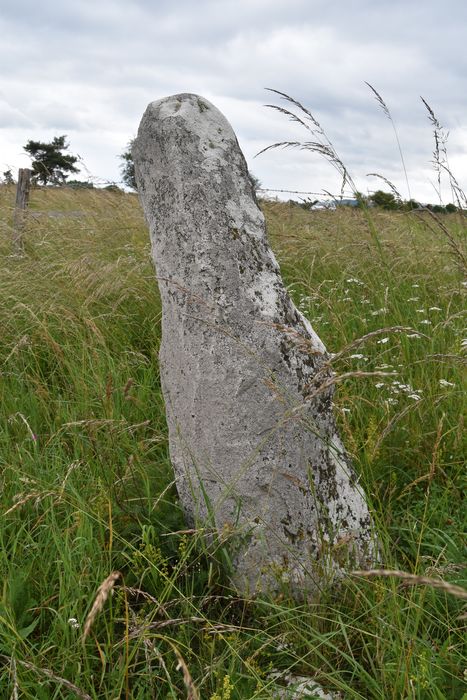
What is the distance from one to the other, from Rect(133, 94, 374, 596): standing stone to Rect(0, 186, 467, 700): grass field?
133 mm

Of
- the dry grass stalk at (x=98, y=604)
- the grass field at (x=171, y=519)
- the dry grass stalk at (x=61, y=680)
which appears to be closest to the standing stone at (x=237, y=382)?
the grass field at (x=171, y=519)

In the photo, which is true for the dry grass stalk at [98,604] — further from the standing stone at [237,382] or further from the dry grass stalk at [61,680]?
the standing stone at [237,382]

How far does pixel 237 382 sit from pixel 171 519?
637mm

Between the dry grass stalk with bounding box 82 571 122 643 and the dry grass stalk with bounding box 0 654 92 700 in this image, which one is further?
the dry grass stalk with bounding box 0 654 92 700

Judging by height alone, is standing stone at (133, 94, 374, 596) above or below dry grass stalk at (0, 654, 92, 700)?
above

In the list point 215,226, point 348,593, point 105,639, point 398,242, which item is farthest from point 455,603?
point 398,242

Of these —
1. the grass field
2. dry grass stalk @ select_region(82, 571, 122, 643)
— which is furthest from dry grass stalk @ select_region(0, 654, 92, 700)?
→ dry grass stalk @ select_region(82, 571, 122, 643)

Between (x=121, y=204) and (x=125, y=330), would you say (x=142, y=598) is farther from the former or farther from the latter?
(x=121, y=204)

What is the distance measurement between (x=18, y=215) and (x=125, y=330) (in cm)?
293

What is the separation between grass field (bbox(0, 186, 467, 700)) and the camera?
6.06 feet

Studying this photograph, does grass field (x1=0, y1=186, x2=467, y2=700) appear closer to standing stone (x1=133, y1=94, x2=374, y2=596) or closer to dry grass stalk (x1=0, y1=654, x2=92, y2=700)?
dry grass stalk (x1=0, y1=654, x2=92, y2=700)

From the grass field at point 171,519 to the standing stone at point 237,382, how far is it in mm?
133

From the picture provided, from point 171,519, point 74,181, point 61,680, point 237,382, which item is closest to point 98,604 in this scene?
point 61,680

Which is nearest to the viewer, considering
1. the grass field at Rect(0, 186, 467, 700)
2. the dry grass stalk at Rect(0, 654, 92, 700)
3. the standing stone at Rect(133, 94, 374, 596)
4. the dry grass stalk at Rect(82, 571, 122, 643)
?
the dry grass stalk at Rect(82, 571, 122, 643)
